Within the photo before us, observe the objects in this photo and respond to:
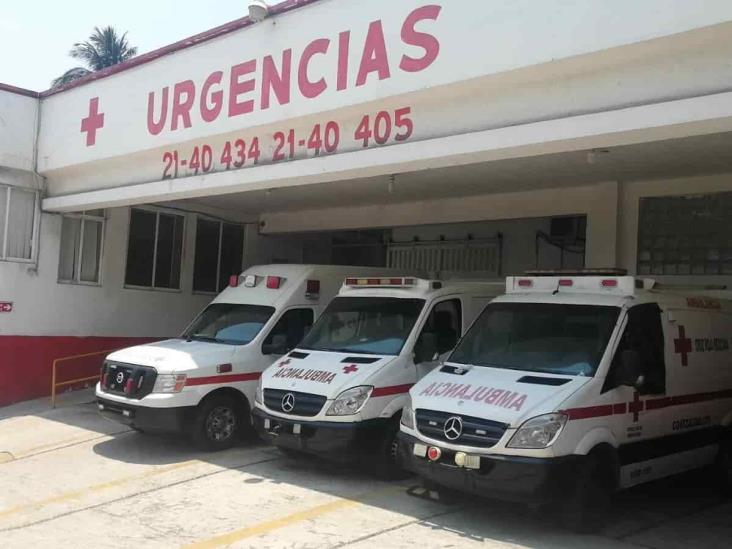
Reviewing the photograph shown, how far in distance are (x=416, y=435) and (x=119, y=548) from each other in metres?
2.62

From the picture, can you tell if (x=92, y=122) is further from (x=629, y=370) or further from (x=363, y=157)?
(x=629, y=370)

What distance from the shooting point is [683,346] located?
7293mm

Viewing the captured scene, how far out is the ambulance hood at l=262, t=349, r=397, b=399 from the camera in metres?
7.67

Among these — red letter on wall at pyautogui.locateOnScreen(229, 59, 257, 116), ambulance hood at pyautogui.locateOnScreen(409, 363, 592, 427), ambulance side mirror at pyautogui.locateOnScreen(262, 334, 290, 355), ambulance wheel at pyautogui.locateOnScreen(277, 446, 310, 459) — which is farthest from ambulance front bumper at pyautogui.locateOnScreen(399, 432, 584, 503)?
red letter on wall at pyautogui.locateOnScreen(229, 59, 257, 116)

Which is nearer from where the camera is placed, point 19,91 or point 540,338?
point 540,338

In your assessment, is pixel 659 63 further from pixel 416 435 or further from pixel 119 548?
pixel 119 548

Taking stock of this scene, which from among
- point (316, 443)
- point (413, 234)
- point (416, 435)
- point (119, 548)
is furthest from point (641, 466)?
point (413, 234)

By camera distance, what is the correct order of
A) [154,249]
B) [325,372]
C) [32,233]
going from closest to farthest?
1. [325,372]
2. [32,233]
3. [154,249]

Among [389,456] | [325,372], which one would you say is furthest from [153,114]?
[389,456]

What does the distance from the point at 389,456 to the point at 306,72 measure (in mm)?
4617

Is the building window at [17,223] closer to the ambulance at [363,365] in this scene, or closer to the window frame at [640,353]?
the ambulance at [363,365]

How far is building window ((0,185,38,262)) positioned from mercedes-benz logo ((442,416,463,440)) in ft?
31.1

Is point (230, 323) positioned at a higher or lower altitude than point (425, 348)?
higher

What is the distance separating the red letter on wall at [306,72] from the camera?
8.73 metres
